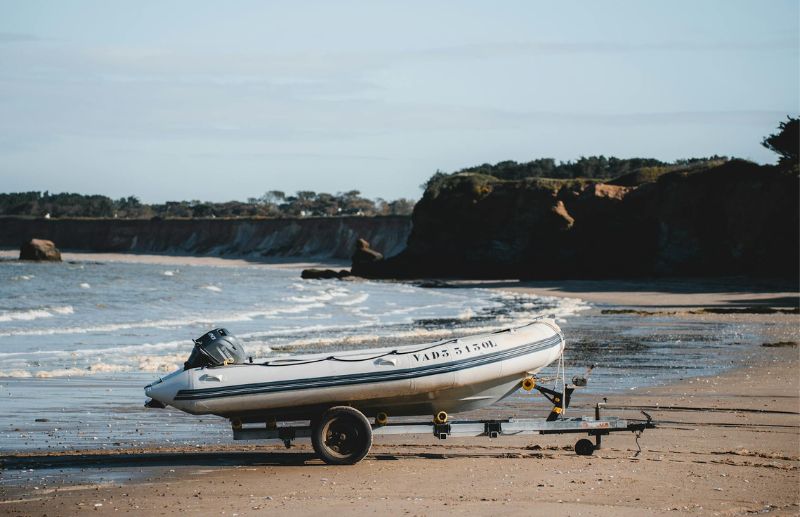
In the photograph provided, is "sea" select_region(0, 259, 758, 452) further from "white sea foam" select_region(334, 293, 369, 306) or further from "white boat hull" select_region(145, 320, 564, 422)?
"white boat hull" select_region(145, 320, 564, 422)

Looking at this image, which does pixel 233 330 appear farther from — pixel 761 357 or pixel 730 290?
pixel 730 290

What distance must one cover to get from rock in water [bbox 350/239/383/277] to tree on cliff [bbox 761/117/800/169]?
2700 centimetres

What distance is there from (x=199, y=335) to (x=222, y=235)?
97.7 meters

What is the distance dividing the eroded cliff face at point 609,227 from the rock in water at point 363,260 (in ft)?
2.56

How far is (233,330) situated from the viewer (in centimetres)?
2678

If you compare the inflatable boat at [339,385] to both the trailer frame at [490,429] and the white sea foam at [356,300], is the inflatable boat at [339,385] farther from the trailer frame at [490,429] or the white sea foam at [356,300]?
the white sea foam at [356,300]

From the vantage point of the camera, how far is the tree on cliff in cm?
5206

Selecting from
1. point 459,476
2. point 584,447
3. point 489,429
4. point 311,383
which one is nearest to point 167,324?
point 311,383

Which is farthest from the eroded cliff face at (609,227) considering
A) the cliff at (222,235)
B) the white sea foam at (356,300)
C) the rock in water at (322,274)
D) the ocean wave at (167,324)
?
the cliff at (222,235)

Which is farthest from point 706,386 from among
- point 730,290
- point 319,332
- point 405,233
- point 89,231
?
point 89,231

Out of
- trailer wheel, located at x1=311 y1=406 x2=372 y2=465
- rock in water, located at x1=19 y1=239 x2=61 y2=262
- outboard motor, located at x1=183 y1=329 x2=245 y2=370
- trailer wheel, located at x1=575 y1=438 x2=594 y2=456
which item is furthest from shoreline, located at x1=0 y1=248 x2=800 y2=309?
rock in water, located at x1=19 y1=239 x2=61 y2=262

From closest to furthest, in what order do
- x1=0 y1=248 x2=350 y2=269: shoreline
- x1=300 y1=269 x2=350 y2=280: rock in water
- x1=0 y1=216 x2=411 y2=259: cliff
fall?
x1=300 y1=269 x2=350 y2=280: rock in water, x1=0 y1=248 x2=350 y2=269: shoreline, x1=0 y1=216 x2=411 y2=259: cliff

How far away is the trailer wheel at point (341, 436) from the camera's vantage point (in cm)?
988

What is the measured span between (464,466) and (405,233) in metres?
90.0
